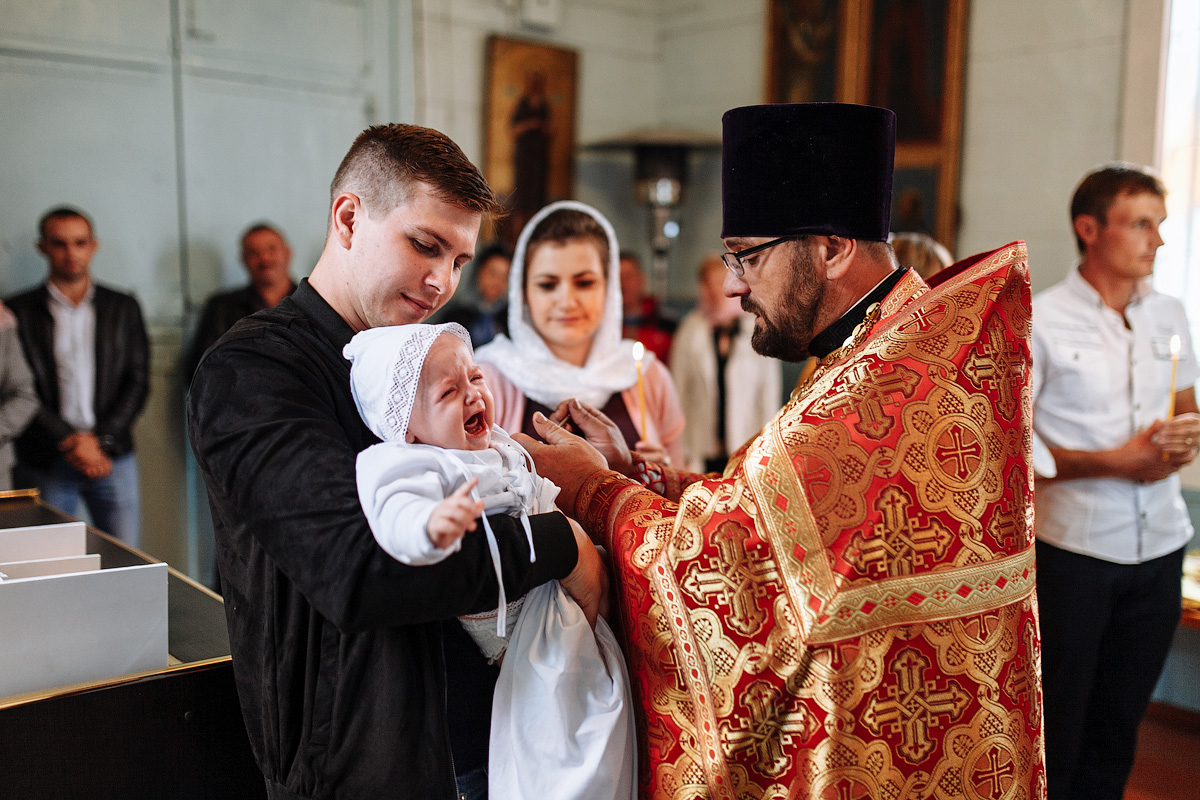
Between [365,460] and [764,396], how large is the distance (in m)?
4.19

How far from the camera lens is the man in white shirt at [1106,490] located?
3055 mm

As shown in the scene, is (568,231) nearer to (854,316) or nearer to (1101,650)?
(854,316)

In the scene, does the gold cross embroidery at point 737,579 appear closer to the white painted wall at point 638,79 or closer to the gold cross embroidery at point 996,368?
the gold cross embroidery at point 996,368

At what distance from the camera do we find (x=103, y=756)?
168 cm

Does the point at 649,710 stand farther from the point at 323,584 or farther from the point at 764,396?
the point at 764,396

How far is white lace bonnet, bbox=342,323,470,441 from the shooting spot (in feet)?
4.48

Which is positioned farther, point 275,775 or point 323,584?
point 275,775

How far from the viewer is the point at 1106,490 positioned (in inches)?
122

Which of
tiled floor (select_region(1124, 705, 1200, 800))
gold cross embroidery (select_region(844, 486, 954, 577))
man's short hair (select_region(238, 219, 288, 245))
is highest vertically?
man's short hair (select_region(238, 219, 288, 245))

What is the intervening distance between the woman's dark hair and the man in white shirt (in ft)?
4.93

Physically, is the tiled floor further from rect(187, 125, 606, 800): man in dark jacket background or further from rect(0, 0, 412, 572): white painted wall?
rect(0, 0, 412, 572): white painted wall

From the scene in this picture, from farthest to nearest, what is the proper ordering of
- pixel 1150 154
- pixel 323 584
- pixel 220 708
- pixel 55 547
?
pixel 1150 154
pixel 55 547
pixel 220 708
pixel 323 584

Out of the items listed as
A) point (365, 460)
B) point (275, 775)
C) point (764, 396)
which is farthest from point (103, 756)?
point (764, 396)

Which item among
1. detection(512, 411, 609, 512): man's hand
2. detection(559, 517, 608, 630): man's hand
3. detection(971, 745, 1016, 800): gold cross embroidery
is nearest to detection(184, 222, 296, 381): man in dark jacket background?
detection(512, 411, 609, 512): man's hand
